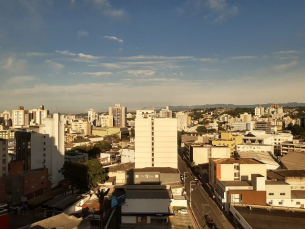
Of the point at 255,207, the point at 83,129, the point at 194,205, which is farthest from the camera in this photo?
the point at 83,129

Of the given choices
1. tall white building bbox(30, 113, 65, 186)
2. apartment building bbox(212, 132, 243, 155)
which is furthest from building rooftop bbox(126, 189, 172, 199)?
apartment building bbox(212, 132, 243, 155)

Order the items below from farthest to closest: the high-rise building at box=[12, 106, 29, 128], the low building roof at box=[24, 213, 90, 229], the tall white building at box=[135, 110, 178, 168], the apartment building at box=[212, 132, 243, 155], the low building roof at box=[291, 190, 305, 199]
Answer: the high-rise building at box=[12, 106, 29, 128], the apartment building at box=[212, 132, 243, 155], the tall white building at box=[135, 110, 178, 168], the low building roof at box=[291, 190, 305, 199], the low building roof at box=[24, 213, 90, 229]

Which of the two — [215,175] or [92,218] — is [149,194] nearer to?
[92,218]

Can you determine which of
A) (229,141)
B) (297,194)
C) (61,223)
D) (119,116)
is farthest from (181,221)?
(119,116)

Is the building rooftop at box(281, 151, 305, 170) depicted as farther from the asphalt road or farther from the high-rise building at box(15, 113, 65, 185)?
the high-rise building at box(15, 113, 65, 185)

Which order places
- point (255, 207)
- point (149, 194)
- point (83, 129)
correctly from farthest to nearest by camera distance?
1. point (83, 129)
2. point (149, 194)
3. point (255, 207)

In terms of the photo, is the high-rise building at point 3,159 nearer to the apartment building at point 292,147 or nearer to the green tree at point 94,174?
the green tree at point 94,174

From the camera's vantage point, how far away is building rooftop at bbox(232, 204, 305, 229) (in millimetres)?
16047

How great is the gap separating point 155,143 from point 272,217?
17.4m

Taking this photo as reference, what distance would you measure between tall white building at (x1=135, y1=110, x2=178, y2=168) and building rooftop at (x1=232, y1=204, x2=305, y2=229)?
13.3m

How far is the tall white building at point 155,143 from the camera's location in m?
32.5

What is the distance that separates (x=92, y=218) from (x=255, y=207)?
12474 millimetres

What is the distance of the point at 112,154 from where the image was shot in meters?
46.7

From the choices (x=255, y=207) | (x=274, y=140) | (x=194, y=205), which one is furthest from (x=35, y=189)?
(x=274, y=140)
